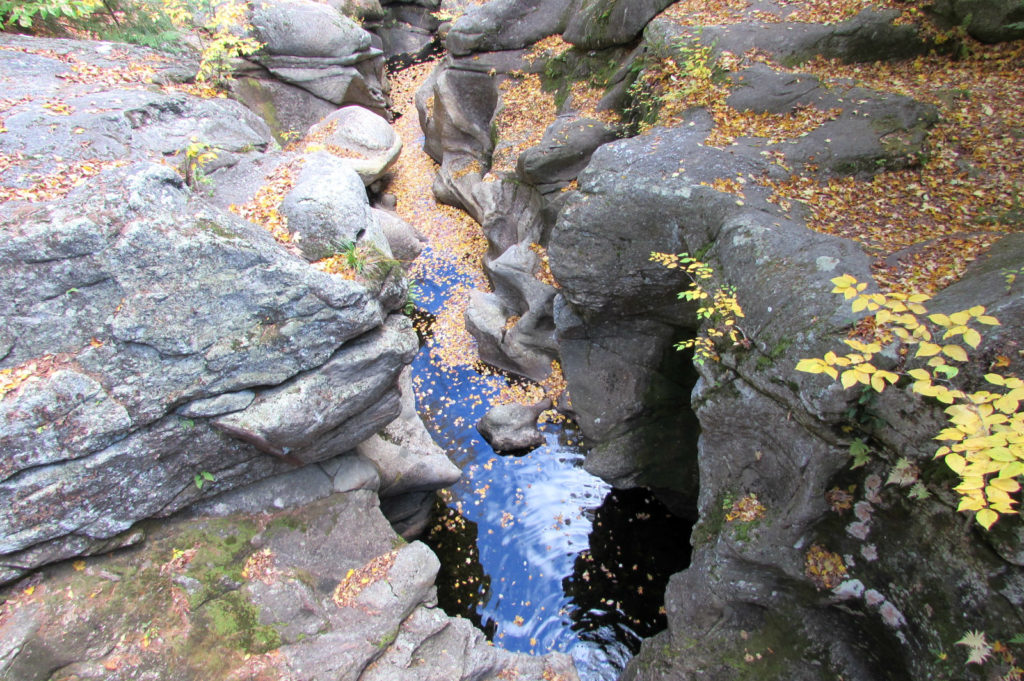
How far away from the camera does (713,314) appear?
8023 millimetres

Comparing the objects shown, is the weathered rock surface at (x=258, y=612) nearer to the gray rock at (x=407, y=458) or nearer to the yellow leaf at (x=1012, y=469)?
the gray rock at (x=407, y=458)

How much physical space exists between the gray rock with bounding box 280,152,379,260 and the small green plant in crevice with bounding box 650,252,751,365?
202 inches

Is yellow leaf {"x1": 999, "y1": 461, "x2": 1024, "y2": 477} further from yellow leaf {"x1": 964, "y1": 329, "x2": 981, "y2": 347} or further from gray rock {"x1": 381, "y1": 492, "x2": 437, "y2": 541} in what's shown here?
gray rock {"x1": 381, "y1": 492, "x2": 437, "y2": 541}

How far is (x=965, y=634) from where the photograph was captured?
202 inches

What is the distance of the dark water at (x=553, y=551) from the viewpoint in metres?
9.59

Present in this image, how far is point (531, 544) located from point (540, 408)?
3.40 m

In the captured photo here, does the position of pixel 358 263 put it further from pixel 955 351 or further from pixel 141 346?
pixel 955 351

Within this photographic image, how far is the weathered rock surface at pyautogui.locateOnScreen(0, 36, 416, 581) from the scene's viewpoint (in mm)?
6480

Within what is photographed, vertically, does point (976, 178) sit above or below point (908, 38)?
below

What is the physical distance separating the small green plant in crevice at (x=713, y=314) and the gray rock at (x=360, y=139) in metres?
12.5

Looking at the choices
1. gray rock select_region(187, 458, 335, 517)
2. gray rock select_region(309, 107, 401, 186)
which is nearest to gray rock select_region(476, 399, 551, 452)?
gray rock select_region(187, 458, 335, 517)

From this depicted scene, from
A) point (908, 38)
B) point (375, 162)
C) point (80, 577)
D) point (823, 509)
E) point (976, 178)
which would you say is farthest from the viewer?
point (375, 162)

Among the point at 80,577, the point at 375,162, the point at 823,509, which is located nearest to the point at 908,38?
the point at 823,509

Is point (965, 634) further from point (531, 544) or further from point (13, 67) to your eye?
point (13, 67)
